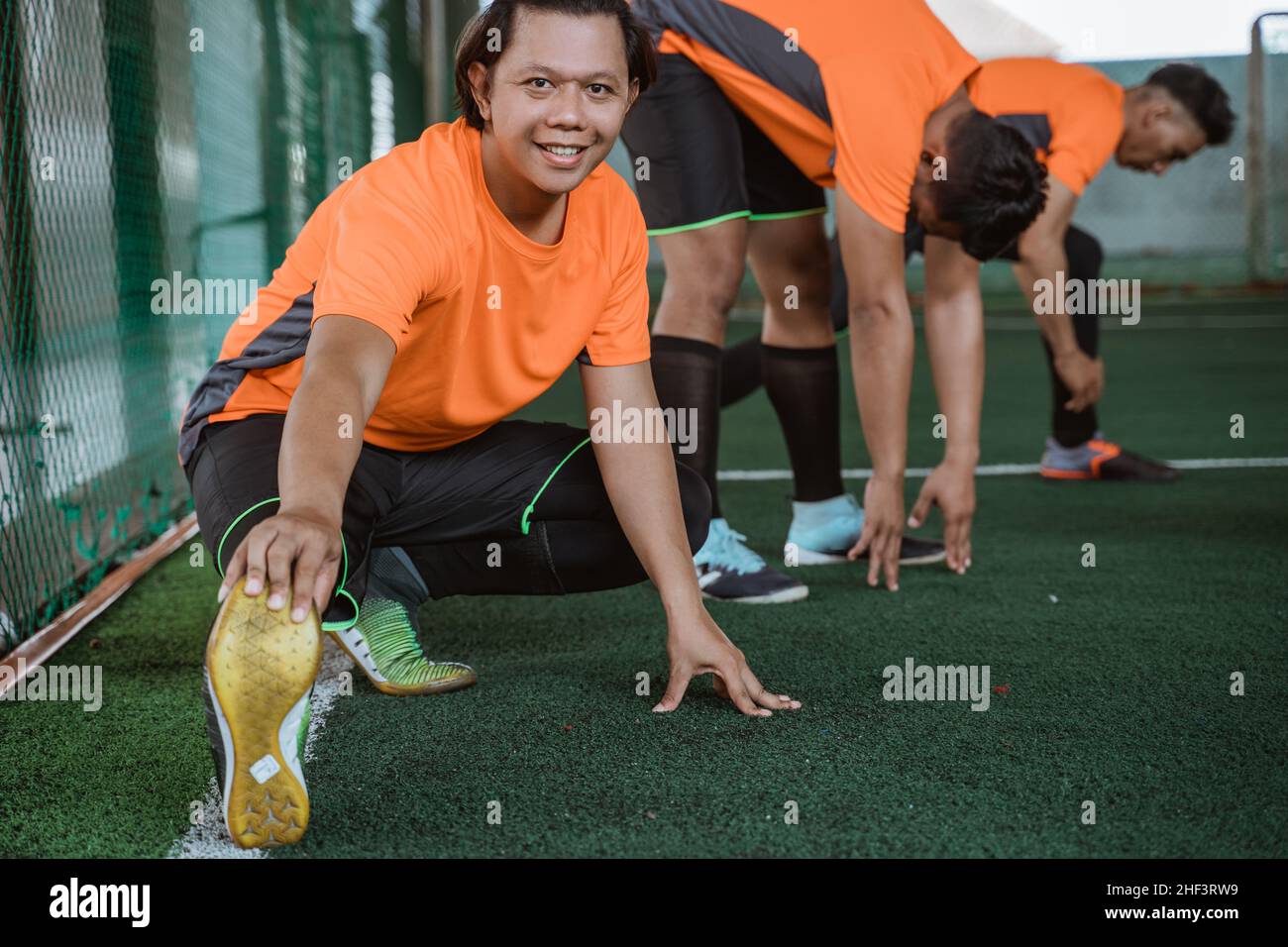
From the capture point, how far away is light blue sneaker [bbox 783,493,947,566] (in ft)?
9.96

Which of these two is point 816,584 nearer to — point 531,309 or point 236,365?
point 531,309

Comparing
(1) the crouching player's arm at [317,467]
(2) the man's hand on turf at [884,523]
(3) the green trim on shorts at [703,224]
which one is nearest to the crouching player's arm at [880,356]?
(2) the man's hand on turf at [884,523]

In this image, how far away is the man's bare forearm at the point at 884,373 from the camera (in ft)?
8.42

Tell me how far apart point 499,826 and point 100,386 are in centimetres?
256

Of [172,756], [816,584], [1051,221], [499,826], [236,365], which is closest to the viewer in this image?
[499,826]

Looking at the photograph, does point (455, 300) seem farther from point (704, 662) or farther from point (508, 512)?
point (704, 662)

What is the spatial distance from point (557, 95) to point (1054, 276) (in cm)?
230

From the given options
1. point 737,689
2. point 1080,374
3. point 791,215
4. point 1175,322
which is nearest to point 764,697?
point 737,689

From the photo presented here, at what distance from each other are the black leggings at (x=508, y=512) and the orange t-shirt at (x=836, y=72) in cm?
71

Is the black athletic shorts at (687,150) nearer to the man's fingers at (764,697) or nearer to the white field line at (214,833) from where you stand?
the man's fingers at (764,697)

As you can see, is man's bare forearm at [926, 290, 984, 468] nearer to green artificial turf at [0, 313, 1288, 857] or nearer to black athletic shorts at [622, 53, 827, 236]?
green artificial turf at [0, 313, 1288, 857]
